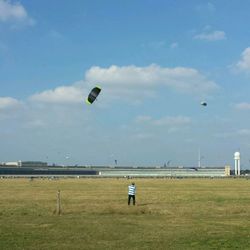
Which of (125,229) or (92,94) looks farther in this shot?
(92,94)

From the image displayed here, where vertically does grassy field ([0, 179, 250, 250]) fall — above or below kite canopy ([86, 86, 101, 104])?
below

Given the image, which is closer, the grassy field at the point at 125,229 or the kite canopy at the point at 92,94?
the grassy field at the point at 125,229

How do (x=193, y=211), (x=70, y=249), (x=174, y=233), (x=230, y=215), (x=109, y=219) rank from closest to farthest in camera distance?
(x=70, y=249) < (x=174, y=233) < (x=109, y=219) < (x=230, y=215) < (x=193, y=211)

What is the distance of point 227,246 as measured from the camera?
16.6 meters

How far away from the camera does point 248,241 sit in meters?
17.7

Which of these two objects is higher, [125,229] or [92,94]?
[92,94]

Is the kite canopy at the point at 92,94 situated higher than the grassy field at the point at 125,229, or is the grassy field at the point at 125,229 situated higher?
the kite canopy at the point at 92,94

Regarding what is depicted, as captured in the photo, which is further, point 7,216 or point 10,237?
point 7,216

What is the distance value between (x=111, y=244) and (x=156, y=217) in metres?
9.60

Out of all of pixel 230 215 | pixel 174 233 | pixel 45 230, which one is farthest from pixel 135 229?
pixel 230 215

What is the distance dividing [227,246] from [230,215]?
1168cm

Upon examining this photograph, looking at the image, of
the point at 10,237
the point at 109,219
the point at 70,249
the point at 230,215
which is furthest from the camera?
the point at 230,215

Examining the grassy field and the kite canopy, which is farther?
the kite canopy

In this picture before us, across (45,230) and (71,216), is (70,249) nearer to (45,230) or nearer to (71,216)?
(45,230)
